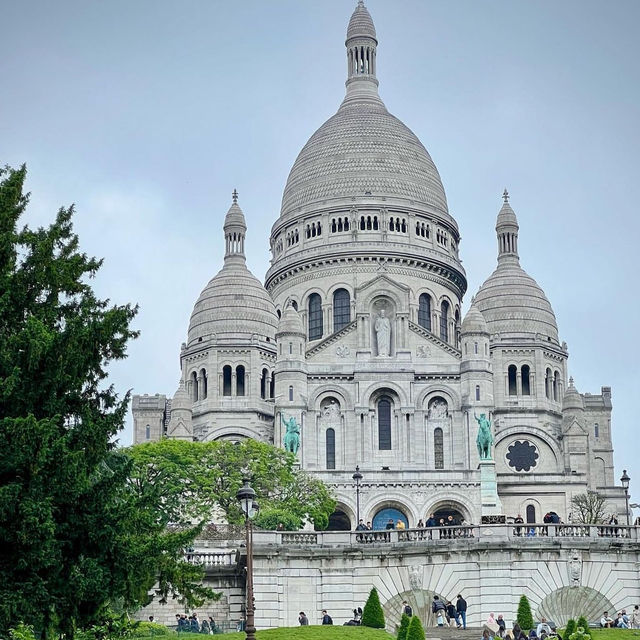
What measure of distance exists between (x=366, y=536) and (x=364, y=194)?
216 ft

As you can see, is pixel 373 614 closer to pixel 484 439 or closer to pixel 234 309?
pixel 484 439

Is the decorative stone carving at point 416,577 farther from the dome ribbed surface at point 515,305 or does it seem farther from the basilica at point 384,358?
the dome ribbed surface at point 515,305

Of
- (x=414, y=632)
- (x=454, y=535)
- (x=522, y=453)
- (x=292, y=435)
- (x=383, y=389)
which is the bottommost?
(x=414, y=632)

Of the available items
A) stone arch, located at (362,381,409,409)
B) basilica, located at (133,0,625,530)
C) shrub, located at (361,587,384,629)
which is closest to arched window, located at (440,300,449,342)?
basilica, located at (133,0,625,530)

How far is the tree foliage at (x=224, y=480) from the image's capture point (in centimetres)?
7262

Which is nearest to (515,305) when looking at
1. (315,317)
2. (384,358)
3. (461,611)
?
(315,317)

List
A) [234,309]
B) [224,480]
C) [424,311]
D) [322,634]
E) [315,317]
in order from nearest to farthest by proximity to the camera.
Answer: [322,634], [224,480], [234,309], [315,317], [424,311]

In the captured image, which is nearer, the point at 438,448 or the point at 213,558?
the point at 213,558

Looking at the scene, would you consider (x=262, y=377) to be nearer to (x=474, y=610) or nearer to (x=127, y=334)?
(x=474, y=610)

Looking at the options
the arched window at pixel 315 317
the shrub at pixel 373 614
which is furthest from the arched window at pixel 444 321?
the shrub at pixel 373 614

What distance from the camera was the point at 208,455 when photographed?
7794cm

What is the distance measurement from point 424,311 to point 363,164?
38.5 ft

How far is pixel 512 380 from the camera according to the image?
112 metres

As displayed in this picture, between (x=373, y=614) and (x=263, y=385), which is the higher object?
(x=263, y=385)
